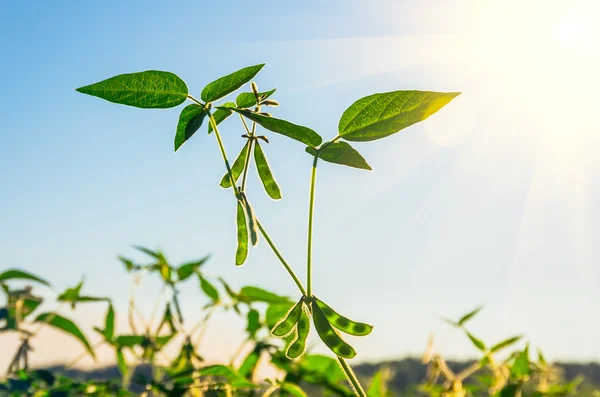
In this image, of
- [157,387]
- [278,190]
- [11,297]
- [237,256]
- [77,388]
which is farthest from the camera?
[11,297]

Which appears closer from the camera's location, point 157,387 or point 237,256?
point 237,256

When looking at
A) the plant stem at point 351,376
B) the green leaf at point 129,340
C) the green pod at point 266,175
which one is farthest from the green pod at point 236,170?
the green leaf at point 129,340

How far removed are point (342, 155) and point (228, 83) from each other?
6.1 inches

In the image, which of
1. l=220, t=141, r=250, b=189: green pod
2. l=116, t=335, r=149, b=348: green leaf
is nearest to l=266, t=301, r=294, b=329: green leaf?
l=116, t=335, r=149, b=348: green leaf

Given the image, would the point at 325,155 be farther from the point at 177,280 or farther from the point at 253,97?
the point at 177,280

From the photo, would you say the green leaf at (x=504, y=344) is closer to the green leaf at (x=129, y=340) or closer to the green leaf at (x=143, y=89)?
the green leaf at (x=129, y=340)

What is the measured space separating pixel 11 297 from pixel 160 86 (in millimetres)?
1153

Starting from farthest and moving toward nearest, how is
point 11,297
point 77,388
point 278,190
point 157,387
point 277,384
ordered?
point 11,297
point 77,388
point 157,387
point 277,384
point 278,190

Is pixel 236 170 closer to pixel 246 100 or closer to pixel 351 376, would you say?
pixel 246 100

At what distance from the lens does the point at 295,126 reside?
661 mm

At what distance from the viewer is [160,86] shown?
0.68m

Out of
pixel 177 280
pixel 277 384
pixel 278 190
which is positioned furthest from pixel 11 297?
pixel 278 190

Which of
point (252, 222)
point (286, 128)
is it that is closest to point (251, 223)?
point (252, 222)

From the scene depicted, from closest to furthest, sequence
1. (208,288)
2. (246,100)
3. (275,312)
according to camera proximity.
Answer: (246,100)
(275,312)
(208,288)
